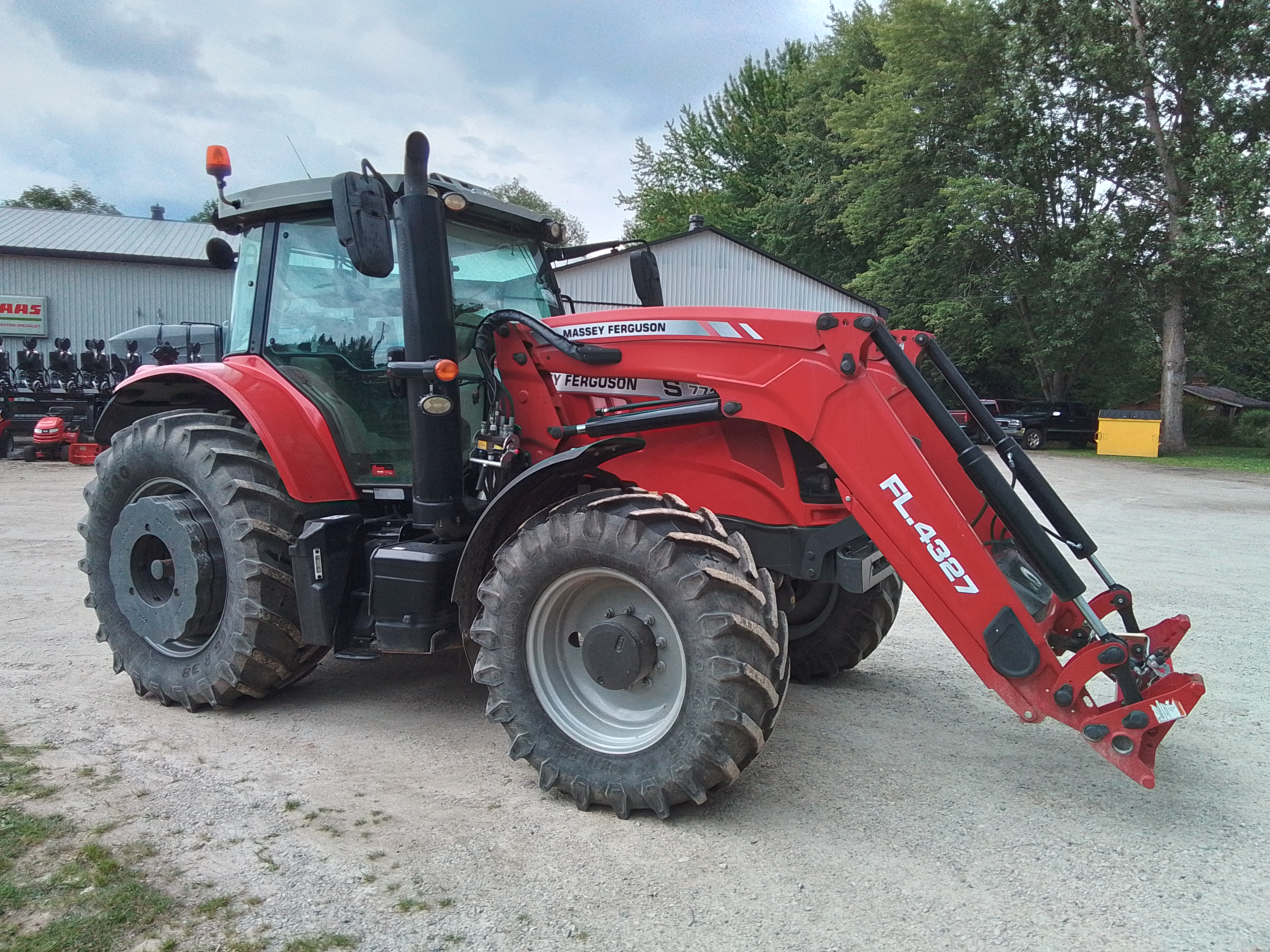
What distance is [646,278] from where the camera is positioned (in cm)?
530

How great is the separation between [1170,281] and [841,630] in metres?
24.5

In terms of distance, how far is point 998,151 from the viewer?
1091 inches

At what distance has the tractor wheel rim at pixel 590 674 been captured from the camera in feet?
11.6

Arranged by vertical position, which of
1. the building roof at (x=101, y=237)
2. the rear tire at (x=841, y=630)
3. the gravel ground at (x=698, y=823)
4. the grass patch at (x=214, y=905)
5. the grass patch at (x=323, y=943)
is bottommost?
the grass patch at (x=323, y=943)

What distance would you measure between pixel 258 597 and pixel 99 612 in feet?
4.19

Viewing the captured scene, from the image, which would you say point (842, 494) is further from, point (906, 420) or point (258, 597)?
point (258, 597)

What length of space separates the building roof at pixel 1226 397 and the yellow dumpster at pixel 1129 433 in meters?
13.8

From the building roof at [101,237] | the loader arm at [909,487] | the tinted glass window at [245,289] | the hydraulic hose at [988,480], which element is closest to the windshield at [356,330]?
the tinted glass window at [245,289]

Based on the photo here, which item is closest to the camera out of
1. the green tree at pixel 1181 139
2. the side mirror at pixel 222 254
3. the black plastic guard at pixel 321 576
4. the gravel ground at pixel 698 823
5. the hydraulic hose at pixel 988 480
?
the gravel ground at pixel 698 823

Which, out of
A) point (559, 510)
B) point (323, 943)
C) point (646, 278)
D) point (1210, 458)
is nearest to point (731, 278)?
point (1210, 458)

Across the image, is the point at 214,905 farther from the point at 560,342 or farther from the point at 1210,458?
the point at 1210,458

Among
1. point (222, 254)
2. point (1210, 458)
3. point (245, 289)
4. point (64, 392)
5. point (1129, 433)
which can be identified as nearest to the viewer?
point (245, 289)

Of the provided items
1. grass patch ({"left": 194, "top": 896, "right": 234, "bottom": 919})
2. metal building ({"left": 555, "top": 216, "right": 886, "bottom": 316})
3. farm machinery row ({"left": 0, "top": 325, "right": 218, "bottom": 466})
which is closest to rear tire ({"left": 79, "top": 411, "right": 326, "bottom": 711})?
grass patch ({"left": 194, "top": 896, "right": 234, "bottom": 919})

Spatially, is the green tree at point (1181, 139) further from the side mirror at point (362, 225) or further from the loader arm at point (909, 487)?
the side mirror at point (362, 225)
